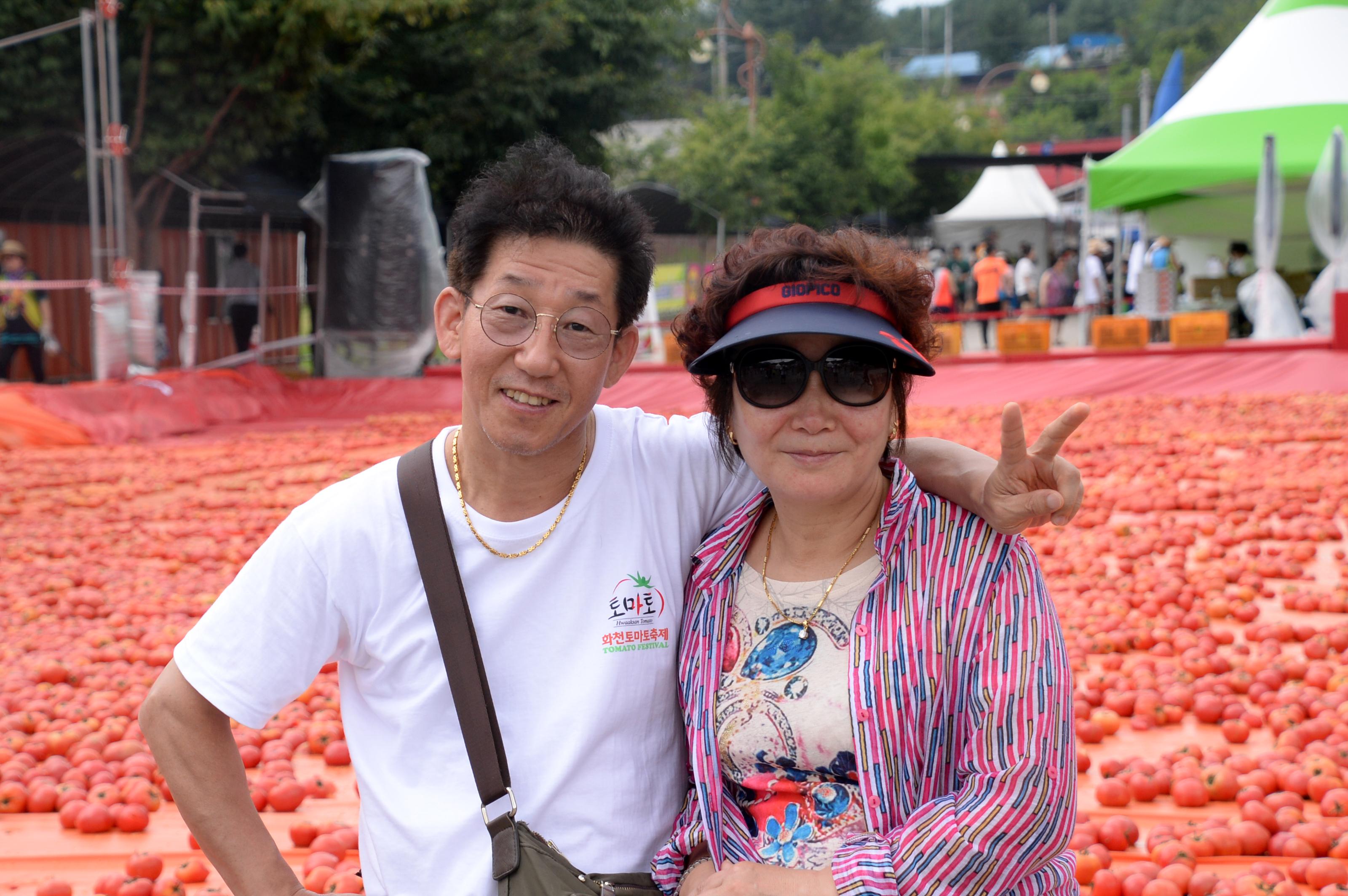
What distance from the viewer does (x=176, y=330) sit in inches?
744

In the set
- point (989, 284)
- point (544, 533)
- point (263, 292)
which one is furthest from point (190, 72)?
point (544, 533)

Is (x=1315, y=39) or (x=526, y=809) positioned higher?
(x=1315, y=39)

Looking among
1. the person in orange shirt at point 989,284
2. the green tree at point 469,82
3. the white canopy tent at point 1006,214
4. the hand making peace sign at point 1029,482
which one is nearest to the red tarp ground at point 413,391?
the green tree at point 469,82

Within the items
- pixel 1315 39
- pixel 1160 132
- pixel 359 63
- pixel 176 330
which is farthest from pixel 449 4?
pixel 1315 39

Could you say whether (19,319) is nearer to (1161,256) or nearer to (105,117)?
(105,117)

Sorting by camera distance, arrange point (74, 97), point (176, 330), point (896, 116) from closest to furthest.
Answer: point (74, 97)
point (176, 330)
point (896, 116)

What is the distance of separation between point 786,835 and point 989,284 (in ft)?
63.2

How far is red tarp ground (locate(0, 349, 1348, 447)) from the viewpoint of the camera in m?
11.9

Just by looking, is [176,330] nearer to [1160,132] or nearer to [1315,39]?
[1160,132]

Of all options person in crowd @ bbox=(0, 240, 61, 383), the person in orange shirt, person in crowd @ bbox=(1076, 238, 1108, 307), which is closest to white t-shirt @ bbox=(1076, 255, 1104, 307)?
person in crowd @ bbox=(1076, 238, 1108, 307)

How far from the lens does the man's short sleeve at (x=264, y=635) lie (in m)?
1.99

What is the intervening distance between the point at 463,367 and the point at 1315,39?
60.8 ft

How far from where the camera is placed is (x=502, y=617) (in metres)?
2.04

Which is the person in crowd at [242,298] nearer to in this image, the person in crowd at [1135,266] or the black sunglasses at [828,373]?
the person in crowd at [1135,266]
